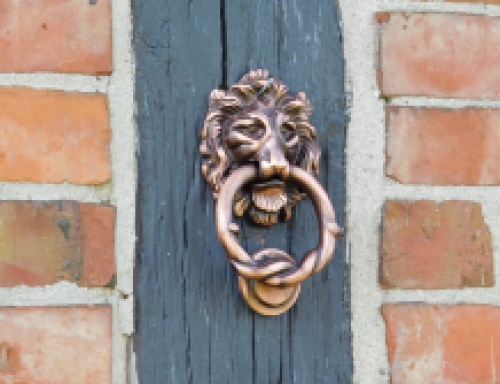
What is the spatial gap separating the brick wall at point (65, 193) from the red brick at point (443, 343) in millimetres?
252

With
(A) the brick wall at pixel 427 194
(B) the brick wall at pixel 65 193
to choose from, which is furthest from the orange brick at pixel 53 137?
(A) the brick wall at pixel 427 194

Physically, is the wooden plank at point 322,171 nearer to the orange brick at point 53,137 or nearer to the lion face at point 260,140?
the lion face at point 260,140

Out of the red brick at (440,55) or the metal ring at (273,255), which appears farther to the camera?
the red brick at (440,55)

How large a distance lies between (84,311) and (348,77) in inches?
12.7

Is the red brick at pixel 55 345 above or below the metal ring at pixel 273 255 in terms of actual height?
below

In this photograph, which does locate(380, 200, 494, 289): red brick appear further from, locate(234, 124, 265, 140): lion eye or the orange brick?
the orange brick

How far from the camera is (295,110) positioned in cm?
72

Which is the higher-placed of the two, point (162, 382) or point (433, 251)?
point (433, 251)

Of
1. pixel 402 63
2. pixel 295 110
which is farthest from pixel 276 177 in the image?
pixel 402 63

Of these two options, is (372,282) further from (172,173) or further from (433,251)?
(172,173)

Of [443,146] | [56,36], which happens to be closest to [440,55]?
[443,146]

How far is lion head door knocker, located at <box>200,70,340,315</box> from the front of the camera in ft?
2.16

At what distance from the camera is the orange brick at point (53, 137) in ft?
2.24

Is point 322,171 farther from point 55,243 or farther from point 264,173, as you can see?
point 55,243
